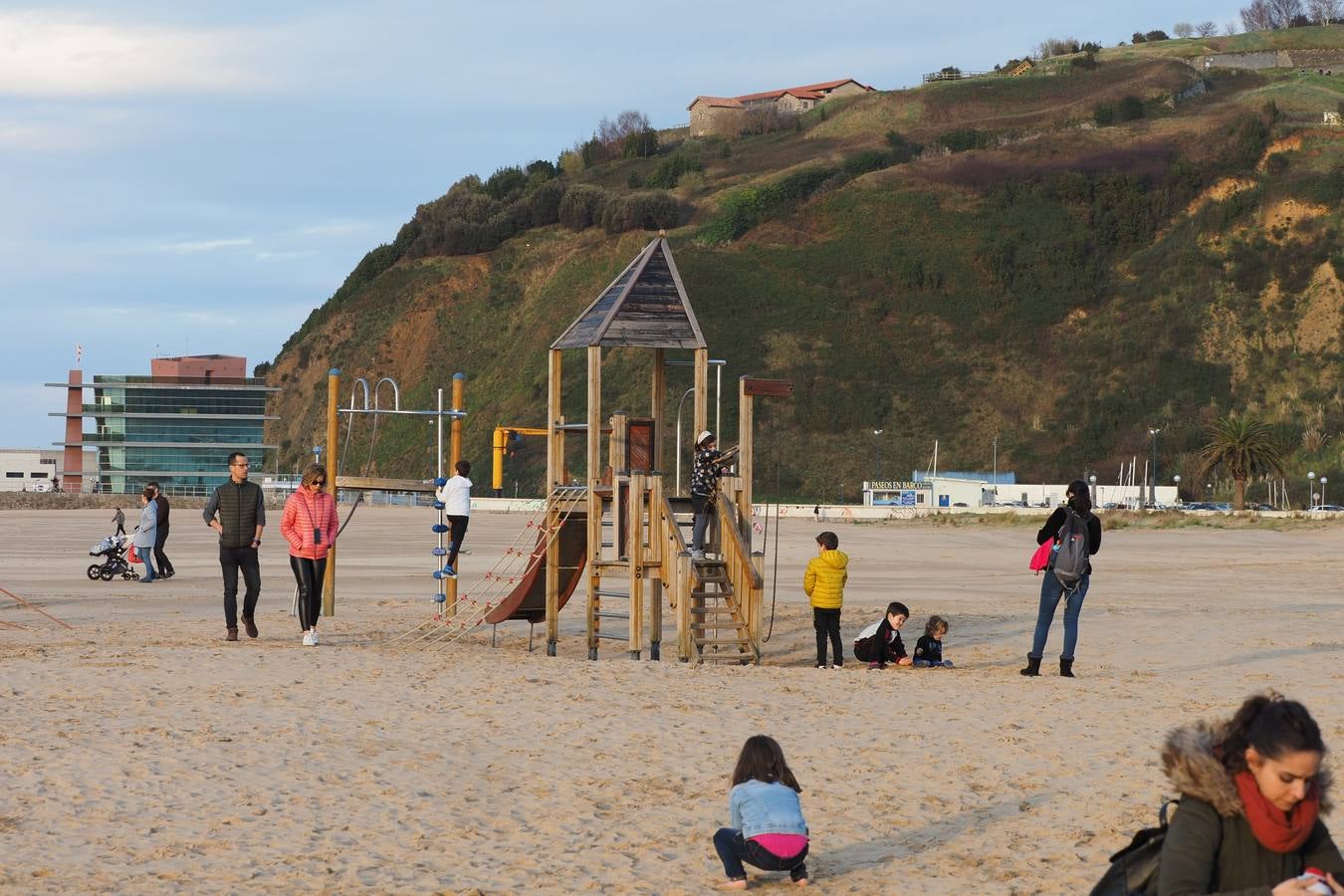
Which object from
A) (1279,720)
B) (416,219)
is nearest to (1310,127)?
(416,219)

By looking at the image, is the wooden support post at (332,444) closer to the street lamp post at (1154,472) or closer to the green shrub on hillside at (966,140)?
the street lamp post at (1154,472)

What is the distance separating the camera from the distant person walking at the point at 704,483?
1645cm

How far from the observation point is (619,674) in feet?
44.3

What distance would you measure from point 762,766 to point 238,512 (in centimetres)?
917

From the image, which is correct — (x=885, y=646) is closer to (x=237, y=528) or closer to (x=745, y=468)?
(x=745, y=468)

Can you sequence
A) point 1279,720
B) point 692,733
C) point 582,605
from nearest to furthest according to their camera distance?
point 1279,720 < point 692,733 < point 582,605

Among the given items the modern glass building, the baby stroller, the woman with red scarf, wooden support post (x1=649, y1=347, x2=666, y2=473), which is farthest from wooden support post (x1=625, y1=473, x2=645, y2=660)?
the modern glass building

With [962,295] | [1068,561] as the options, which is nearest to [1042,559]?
[1068,561]

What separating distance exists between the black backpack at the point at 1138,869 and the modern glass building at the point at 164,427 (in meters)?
110

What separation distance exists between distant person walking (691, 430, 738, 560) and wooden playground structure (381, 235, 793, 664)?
11 cm

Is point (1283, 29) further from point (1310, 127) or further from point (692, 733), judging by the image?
point (692, 733)

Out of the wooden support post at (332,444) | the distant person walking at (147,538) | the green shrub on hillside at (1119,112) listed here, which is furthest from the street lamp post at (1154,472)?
the wooden support post at (332,444)

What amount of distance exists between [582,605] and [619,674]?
8.83 metres

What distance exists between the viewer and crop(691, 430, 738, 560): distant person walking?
54.0ft
